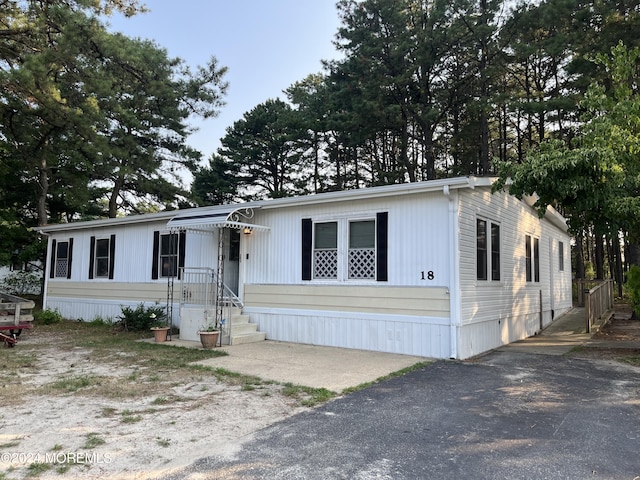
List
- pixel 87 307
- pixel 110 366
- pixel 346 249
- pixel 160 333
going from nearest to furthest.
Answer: pixel 110 366 < pixel 346 249 < pixel 160 333 < pixel 87 307

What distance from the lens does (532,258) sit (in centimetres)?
1139

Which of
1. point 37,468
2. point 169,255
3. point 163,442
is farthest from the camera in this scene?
point 169,255

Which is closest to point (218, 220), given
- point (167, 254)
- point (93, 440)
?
point (167, 254)

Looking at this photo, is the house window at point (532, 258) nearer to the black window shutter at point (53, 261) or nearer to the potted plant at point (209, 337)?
the potted plant at point (209, 337)

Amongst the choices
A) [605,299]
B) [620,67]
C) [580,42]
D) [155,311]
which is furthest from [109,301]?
[580,42]

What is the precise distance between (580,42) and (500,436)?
608 inches

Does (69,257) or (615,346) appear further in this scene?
(69,257)

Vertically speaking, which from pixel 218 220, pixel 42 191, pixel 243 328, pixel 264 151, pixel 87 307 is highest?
pixel 264 151

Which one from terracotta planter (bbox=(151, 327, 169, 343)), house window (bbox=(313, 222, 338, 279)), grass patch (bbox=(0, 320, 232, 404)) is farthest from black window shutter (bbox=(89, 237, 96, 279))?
house window (bbox=(313, 222, 338, 279))

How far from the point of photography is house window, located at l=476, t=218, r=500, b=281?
27.3 ft

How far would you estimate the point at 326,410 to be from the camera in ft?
15.2

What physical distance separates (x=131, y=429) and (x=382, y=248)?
5.37m

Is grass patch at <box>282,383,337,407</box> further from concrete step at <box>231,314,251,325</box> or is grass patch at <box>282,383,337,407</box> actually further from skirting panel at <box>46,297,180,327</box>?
skirting panel at <box>46,297,180,327</box>

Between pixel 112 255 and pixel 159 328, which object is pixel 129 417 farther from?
pixel 112 255
